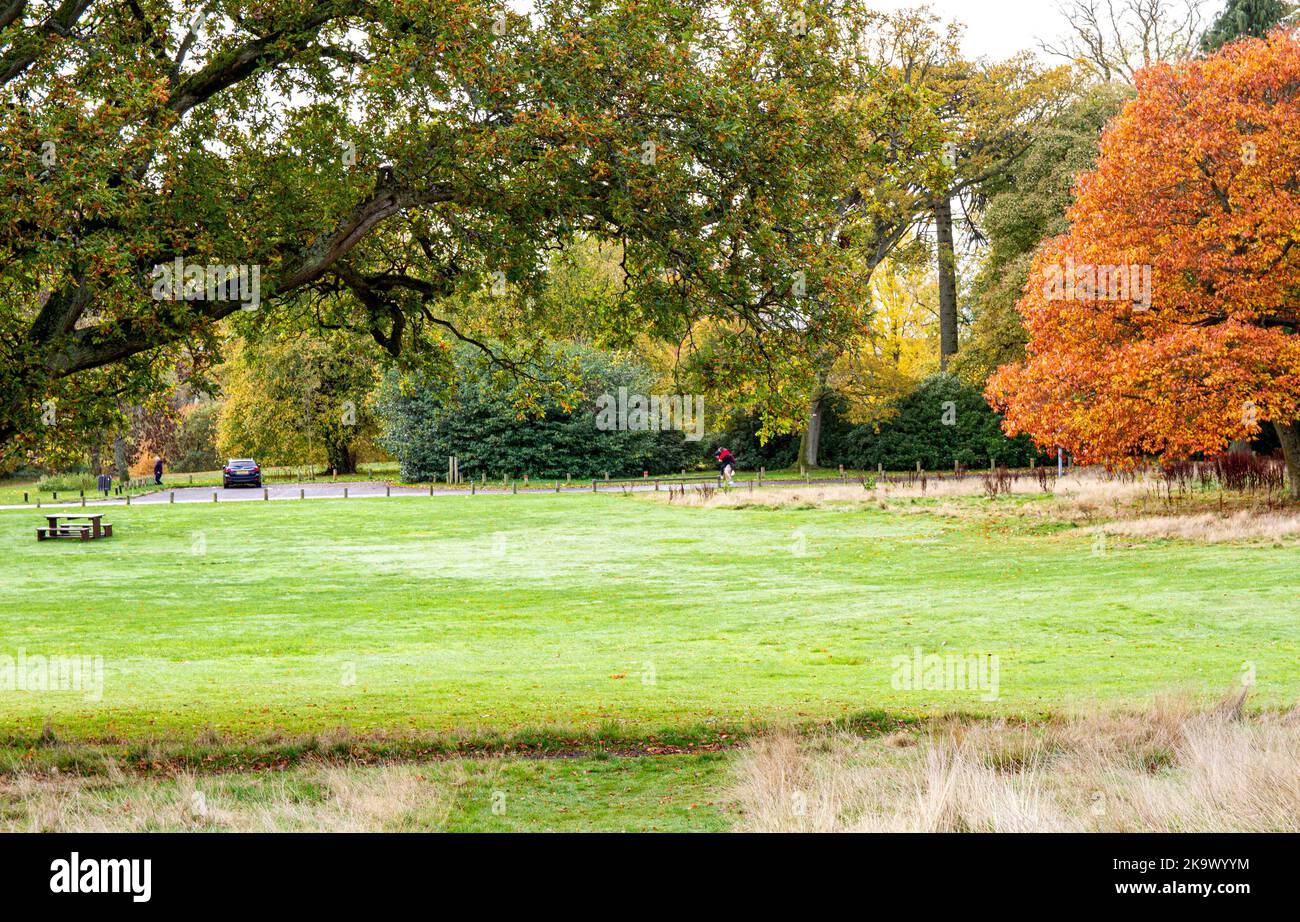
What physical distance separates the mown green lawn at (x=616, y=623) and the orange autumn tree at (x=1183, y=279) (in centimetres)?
317

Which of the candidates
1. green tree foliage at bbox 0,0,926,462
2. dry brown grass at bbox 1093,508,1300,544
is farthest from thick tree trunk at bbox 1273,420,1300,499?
green tree foliage at bbox 0,0,926,462

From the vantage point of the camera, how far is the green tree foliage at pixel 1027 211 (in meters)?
45.0

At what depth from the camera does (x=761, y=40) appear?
11734 mm

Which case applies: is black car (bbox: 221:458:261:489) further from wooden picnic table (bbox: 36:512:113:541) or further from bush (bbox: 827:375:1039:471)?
bush (bbox: 827:375:1039:471)

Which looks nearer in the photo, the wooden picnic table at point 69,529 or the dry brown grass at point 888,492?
the wooden picnic table at point 69,529

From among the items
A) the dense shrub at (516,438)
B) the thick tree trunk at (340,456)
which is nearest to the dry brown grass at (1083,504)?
the dense shrub at (516,438)

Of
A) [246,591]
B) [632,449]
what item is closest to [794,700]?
[246,591]

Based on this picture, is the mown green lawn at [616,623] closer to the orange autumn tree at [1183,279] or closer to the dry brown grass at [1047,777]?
the dry brown grass at [1047,777]

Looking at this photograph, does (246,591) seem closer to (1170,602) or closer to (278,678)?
(278,678)

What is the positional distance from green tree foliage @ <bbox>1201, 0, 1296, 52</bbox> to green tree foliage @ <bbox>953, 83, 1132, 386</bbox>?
12.3 ft

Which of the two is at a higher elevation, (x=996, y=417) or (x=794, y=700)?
(x=996, y=417)
